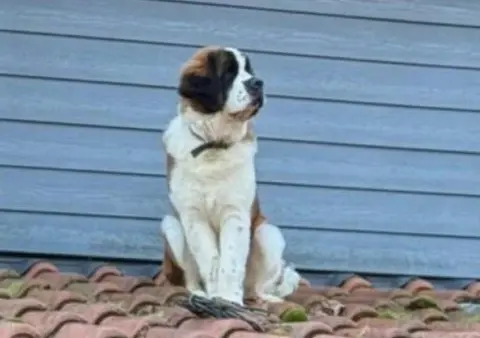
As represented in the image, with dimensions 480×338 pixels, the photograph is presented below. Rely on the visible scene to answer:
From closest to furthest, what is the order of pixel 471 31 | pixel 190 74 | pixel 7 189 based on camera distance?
pixel 190 74
pixel 7 189
pixel 471 31

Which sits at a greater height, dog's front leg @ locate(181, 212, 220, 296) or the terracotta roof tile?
dog's front leg @ locate(181, 212, 220, 296)

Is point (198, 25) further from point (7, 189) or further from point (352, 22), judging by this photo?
point (7, 189)

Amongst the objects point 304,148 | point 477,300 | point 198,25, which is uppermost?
point 198,25

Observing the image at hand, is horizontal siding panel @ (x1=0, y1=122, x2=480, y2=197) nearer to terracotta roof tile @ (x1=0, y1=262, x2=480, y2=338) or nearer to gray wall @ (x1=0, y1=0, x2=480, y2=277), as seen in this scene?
gray wall @ (x1=0, y1=0, x2=480, y2=277)

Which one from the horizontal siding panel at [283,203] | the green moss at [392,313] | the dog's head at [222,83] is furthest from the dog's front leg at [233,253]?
the horizontal siding panel at [283,203]

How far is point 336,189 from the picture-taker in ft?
20.6

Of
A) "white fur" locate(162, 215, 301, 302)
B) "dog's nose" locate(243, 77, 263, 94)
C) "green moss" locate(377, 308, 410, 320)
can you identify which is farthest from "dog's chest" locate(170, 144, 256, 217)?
"green moss" locate(377, 308, 410, 320)

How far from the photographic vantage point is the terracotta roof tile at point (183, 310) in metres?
3.88

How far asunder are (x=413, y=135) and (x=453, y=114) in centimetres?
24

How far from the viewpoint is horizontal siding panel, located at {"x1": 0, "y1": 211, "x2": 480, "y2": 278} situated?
604 cm

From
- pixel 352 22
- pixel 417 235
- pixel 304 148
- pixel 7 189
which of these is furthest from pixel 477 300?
pixel 7 189

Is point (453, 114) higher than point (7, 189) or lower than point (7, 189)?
higher

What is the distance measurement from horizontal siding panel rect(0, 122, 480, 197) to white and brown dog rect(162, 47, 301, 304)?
3.56 ft

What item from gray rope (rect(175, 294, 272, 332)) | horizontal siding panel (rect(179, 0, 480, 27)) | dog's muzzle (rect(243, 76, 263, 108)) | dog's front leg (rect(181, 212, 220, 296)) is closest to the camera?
gray rope (rect(175, 294, 272, 332))
